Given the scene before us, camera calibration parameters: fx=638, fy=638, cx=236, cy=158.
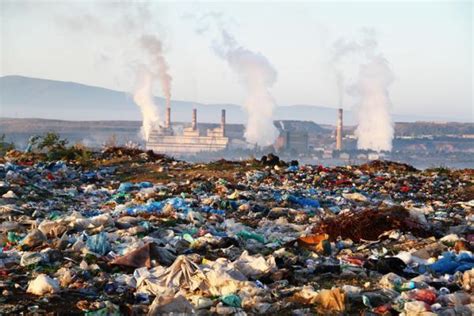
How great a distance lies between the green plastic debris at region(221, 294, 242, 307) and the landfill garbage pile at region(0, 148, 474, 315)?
1 centimetres

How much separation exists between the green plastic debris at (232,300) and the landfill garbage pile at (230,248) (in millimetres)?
13

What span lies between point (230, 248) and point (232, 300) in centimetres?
182

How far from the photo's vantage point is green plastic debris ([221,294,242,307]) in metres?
3.88

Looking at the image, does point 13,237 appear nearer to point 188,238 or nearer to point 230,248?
point 188,238

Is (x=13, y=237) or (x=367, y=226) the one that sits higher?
(x=367, y=226)

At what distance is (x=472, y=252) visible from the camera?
5.32 m

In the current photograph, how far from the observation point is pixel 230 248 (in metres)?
5.72

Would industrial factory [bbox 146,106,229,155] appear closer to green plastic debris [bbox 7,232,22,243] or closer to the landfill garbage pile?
the landfill garbage pile

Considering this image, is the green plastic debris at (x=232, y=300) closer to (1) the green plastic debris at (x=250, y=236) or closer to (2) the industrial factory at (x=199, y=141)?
(1) the green plastic debris at (x=250, y=236)

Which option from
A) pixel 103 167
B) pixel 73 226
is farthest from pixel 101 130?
pixel 73 226

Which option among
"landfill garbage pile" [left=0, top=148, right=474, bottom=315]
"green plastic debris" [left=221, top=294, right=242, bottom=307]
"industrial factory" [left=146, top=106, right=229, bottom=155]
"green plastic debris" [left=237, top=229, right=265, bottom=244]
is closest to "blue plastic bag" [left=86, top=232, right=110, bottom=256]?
"landfill garbage pile" [left=0, top=148, right=474, bottom=315]

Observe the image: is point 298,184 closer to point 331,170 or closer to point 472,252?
point 331,170

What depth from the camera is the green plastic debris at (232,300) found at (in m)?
3.88

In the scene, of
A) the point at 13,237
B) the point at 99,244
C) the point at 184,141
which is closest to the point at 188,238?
the point at 99,244
